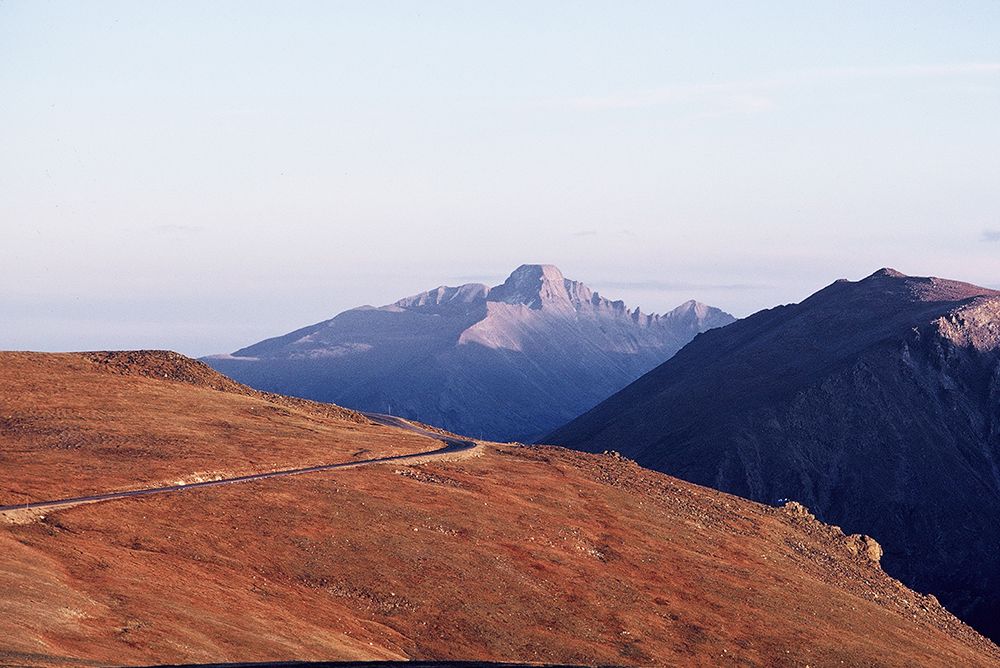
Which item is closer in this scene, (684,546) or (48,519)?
(48,519)

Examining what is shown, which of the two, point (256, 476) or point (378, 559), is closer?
point (378, 559)

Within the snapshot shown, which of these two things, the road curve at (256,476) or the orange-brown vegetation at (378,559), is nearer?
the orange-brown vegetation at (378,559)

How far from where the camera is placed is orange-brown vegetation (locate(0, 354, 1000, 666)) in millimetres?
61281

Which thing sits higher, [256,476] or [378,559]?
[256,476]

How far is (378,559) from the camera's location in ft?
265

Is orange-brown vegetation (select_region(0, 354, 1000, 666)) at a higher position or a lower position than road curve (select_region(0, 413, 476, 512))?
lower

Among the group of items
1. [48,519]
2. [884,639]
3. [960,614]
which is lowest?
[960,614]

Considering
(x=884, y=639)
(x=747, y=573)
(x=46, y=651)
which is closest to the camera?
(x=46, y=651)

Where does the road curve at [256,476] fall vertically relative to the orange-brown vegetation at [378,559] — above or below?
above

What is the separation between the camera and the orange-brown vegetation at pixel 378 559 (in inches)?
2413

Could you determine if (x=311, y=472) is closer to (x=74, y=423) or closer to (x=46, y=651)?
(x=74, y=423)

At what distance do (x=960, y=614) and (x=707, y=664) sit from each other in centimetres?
13864

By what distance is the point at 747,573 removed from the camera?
325ft

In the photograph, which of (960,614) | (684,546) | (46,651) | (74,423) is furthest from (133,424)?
(960,614)
